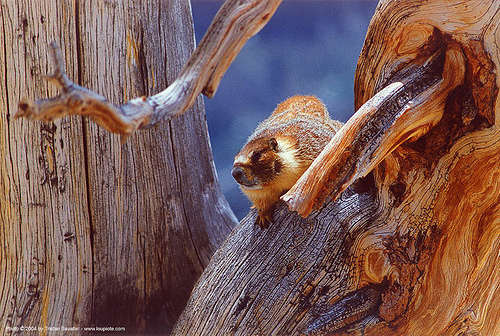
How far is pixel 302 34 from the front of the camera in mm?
2770

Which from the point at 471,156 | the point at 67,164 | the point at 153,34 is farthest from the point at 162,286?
the point at 471,156

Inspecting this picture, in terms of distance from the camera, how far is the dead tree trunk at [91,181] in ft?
6.03

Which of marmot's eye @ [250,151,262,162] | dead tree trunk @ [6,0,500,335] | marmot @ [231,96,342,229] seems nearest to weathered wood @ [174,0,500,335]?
dead tree trunk @ [6,0,500,335]

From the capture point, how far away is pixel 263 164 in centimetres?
210

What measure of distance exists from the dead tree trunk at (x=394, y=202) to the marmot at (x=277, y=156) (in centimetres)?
22

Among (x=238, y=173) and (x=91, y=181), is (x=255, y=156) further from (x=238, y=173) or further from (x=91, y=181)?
(x=91, y=181)

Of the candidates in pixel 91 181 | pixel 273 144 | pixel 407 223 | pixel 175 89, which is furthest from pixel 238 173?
pixel 175 89

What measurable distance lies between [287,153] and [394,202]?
0.65 meters

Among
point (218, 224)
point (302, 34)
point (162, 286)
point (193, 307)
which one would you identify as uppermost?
point (302, 34)

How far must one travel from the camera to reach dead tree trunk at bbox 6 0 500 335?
140 cm

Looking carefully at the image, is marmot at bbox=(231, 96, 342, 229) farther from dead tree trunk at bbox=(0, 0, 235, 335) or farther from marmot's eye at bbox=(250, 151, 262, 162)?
dead tree trunk at bbox=(0, 0, 235, 335)

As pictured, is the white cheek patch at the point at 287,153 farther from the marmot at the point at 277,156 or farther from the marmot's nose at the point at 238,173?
the marmot's nose at the point at 238,173

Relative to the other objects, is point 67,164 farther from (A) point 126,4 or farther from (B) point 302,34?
(B) point 302,34

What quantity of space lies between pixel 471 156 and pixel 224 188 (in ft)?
5.11
